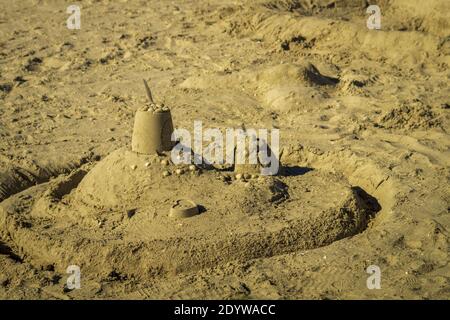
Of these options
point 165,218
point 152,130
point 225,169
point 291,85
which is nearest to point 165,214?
point 165,218

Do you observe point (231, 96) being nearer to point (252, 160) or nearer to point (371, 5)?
point (252, 160)

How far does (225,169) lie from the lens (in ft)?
18.6

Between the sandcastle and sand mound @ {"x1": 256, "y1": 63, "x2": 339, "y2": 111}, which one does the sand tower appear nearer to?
the sandcastle

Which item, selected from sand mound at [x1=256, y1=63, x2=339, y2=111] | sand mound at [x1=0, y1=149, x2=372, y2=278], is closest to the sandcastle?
sand mound at [x1=0, y1=149, x2=372, y2=278]

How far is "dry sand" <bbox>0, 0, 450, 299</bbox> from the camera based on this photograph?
15.4 ft

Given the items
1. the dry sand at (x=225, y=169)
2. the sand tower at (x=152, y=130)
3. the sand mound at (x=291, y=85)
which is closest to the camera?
the dry sand at (x=225, y=169)

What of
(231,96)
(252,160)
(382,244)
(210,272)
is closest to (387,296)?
(382,244)

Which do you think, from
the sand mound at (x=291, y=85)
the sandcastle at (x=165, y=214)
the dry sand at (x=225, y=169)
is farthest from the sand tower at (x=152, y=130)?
the sand mound at (x=291, y=85)

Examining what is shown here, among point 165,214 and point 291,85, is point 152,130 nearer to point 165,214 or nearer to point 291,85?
point 165,214

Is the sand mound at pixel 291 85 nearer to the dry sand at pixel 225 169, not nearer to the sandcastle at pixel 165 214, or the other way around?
the dry sand at pixel 225 169

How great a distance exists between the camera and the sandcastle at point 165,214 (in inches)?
187

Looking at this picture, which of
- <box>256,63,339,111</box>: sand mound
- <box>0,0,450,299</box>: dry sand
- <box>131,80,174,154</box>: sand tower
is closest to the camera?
<box>0,0,450,299</box>: dry sand

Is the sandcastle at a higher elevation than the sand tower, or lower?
lower

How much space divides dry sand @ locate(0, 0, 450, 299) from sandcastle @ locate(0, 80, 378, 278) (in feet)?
0.04
